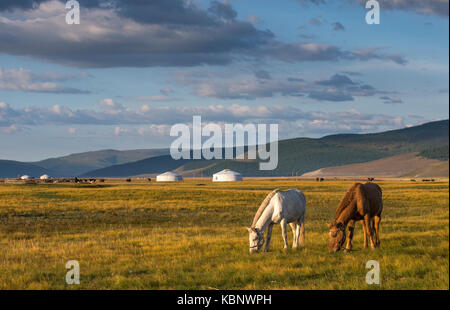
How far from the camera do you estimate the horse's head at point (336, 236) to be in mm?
17453

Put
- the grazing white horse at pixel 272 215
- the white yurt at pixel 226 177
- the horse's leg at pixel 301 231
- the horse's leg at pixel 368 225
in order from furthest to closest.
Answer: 1. the white yurt at pixel 226 177
2. the horse's leg at pixel 301 231
3. the grazing white horse at pixel 272 215
4. the horse's leg at pixel 368 225

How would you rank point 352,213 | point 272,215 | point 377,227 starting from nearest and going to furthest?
point 352,213 → point 272,215 → point 377,227

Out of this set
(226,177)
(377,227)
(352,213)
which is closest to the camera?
(352,213)

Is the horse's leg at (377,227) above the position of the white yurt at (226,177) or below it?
above

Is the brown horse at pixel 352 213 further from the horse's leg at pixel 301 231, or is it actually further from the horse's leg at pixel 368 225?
the horse's leg at pixel 301 231

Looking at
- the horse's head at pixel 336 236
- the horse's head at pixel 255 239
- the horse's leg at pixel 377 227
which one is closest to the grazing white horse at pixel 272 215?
the horse's head at pixel 255 239

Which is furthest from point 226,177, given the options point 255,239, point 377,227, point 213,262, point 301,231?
point 213,262

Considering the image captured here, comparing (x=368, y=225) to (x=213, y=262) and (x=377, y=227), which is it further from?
(x=213, y=262)

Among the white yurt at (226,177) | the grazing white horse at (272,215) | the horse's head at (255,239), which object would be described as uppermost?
the grazing white horse at (272,215)

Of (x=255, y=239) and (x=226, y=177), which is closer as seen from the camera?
(x=255, y=239)

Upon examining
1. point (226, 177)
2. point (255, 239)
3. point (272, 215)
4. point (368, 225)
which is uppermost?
point (272, 215)

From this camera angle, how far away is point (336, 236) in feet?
57.7
